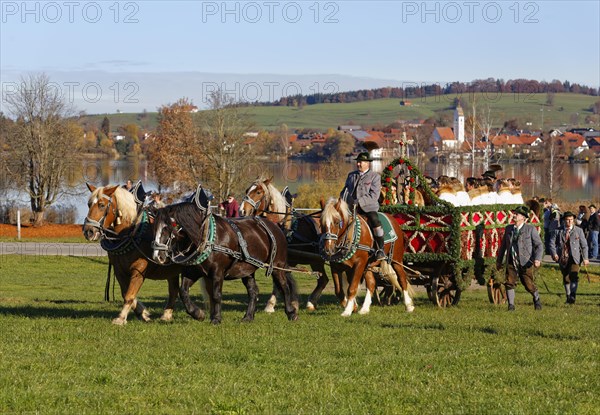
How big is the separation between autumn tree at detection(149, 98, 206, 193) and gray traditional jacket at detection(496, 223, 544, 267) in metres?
41.8

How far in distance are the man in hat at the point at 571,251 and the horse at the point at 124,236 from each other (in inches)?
379

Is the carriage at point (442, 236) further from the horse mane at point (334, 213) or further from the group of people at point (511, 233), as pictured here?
the horse mane at point (334, 213)

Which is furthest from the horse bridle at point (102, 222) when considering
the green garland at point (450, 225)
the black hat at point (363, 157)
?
the green garland at point (450, 225)

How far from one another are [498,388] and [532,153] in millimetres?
115795

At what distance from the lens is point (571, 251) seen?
69.5ft

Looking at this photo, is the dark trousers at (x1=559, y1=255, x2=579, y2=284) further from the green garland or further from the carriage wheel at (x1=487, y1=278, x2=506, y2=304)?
the green garland

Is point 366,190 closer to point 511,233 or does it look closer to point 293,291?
point 293,291

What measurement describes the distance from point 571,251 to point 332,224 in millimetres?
7265

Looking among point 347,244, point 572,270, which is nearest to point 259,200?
point 347,244

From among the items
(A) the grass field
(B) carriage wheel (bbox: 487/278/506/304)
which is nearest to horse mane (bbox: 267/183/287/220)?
(A) the grass field

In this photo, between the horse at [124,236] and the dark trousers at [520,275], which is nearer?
the horse at [124,236]

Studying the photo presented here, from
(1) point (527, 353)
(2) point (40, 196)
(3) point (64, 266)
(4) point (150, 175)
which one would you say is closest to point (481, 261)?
(1) point (527, 353)

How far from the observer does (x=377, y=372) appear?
1053 cm

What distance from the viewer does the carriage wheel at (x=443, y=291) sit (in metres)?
18.8
